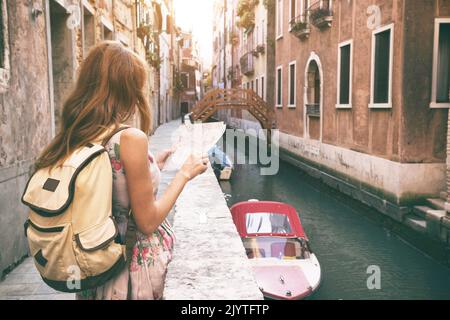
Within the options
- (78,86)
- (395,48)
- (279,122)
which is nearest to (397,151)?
(395,48)

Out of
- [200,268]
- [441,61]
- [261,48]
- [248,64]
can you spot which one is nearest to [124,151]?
[200,268]

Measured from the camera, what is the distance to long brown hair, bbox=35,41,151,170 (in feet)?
4.17

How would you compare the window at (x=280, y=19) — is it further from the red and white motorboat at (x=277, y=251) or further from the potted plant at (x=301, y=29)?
the red and white motorboat at (x=277, y=251)

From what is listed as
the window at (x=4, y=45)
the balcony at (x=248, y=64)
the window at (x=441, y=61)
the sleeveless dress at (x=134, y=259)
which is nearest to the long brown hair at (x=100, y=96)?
the sleeveless dress at (x=134, y=259)

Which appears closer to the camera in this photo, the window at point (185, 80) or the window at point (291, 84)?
the window at point (291, 84)

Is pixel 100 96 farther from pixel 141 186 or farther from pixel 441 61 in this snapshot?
pixel 441 61

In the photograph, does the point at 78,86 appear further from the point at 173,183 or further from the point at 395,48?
the point at 395,48

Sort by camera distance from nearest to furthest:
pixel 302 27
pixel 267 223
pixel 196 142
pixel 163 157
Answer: pixel 196 142, pixel 163 157, pixel 267 223, pixel 302 27

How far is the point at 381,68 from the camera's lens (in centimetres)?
967

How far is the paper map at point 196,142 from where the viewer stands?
1.51 metres

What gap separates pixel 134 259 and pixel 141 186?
26 cm

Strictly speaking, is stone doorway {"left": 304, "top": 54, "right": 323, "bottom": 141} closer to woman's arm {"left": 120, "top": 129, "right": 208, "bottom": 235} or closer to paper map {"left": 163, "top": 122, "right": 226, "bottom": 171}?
paper map {"left": 163, "top": 122, "right": 226, "bottom": 171}

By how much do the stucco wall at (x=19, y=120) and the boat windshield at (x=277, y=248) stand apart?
302cm
